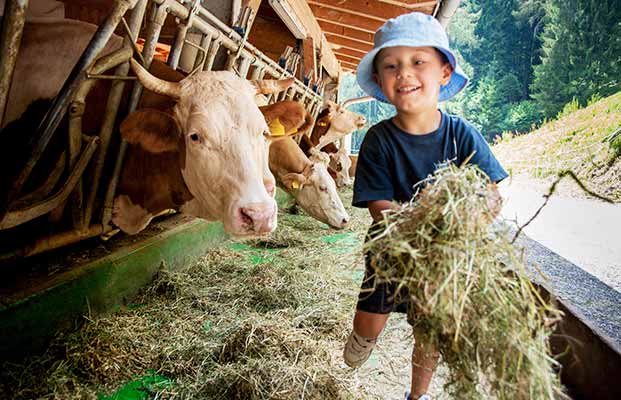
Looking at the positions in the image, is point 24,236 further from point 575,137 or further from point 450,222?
point 575,137

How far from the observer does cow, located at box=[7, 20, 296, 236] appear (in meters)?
2.23

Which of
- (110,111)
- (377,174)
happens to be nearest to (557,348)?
(377,174)

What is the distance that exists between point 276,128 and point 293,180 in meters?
2.26

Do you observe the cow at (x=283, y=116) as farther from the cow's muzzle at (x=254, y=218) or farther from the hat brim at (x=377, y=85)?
the cow's muzzle at (x=254, y=218)

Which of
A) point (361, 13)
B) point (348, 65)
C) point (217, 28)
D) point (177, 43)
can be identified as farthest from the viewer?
point (348, 65)

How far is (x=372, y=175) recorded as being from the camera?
184cm

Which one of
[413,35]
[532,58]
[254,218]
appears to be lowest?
[254,218]

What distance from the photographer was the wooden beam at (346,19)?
314 inches

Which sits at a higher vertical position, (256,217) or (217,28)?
(217,28)

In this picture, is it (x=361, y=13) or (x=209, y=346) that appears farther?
(x=361, y=13)

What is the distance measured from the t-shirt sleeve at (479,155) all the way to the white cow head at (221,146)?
1015 millimetres

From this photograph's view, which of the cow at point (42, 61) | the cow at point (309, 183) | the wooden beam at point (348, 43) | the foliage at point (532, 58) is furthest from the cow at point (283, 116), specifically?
the foliage at point (532, 58)

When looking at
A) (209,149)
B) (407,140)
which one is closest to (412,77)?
(407,140)

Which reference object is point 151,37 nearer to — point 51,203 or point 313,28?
point 51,203
